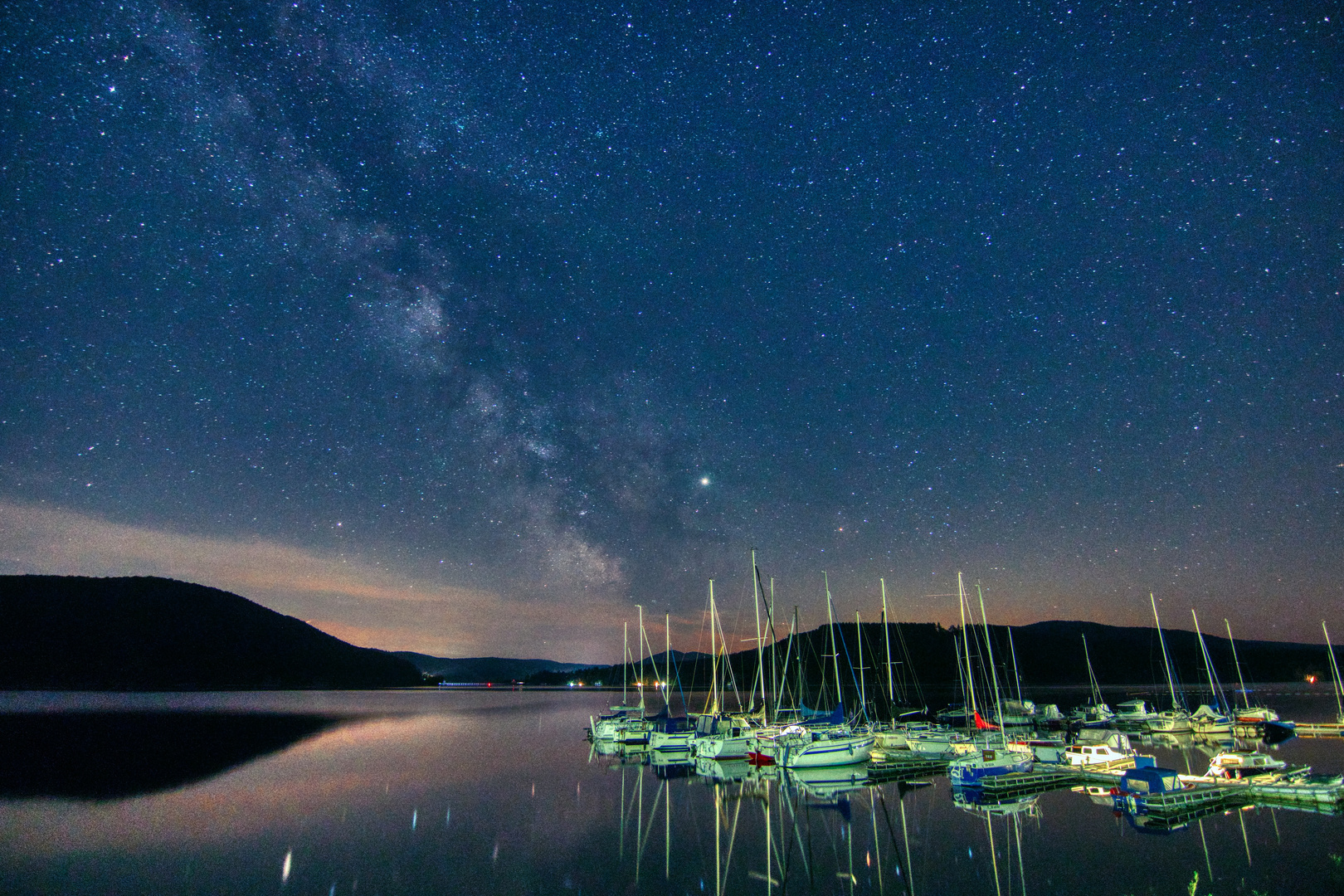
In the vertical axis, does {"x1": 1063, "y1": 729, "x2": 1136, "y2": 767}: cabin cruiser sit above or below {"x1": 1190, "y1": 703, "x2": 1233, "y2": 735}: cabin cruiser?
above

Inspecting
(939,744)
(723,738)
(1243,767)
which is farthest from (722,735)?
(1243,767)

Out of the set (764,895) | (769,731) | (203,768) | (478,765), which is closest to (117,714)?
(203,768)

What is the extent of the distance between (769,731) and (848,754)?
973 centimetres

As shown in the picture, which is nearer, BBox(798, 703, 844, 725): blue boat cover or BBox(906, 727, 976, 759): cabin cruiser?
BBox(906, 727, 976, 759): cabin cruiser

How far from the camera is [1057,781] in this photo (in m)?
32.1

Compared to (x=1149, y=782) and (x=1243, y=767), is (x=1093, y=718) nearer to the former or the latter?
(x=1243, y=767)

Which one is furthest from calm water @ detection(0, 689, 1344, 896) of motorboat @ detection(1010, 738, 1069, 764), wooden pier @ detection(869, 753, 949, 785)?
motorboat @ detection(1010, 738, 1069, 764)

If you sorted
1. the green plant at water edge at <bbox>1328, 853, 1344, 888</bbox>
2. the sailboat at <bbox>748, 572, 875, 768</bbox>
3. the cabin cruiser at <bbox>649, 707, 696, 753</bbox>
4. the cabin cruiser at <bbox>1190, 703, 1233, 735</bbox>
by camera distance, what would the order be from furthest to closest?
the cabin cruiser at <bbox>1190, 703, 1233, 735</bbox> → the cabin cruiser at <bbox>649, 707, 696, 753</bbox> → the sailboat at <bbox>748, 572, 875, 768</bbox> → the green plant at water edge at <bbox>1328, 853, 1344, 888</bbox>

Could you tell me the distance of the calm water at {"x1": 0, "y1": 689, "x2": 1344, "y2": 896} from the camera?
1834cm

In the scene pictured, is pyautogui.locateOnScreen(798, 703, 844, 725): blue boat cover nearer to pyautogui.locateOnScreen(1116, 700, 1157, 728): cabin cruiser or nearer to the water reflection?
pyautogui.locateOnScreen(1116, 700, 1157, 728): cabin cruiser

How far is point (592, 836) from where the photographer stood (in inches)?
958

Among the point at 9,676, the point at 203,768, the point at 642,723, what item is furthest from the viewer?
the point at 9,676

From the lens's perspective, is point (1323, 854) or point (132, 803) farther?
point (132, 803)

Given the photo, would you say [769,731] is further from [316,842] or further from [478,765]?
[316,842]
